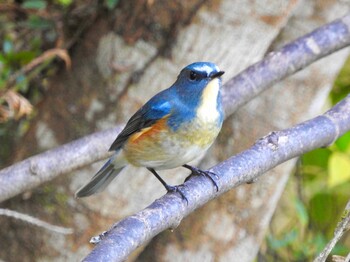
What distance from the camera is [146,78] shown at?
188 inches

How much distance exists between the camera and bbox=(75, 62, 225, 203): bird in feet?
12.1

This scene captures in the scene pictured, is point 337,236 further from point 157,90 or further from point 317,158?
point 317,158

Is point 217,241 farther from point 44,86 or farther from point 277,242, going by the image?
point 44,86

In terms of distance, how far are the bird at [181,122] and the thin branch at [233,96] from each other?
0.23 metres

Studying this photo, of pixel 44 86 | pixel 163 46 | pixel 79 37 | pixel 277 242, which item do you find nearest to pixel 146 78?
pixel 163 46

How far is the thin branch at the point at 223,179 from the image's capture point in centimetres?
258

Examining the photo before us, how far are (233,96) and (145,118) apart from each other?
605mm

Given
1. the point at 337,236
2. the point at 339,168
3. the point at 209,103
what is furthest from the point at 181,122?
the point at 339,168

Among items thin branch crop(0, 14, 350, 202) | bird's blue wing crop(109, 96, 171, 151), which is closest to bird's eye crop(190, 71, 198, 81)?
bird's blue wing crop(109, 96, 171, 151)

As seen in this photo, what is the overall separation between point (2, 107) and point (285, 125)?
1806 millimetres

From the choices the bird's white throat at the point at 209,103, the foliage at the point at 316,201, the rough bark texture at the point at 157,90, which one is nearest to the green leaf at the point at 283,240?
the foliage at the point at 316,201

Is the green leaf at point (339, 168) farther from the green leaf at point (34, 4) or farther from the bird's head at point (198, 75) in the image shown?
the green leaf at point (34, 4)

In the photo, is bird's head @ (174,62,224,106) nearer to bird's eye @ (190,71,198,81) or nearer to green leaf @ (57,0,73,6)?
bird's eye @ (190,71,198,81)

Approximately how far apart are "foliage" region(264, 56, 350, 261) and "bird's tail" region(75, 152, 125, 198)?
167 cm
